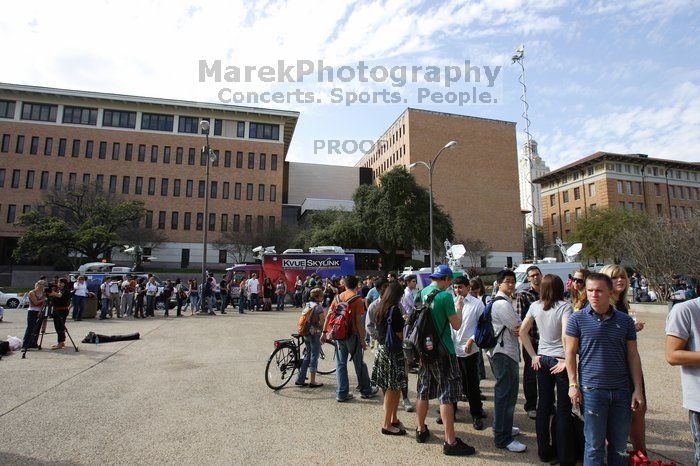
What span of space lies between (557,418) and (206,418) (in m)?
4.11

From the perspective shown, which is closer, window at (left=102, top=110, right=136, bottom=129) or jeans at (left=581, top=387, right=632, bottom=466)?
Result: jeans at (left=581, top=387, right=632, bottom=466)

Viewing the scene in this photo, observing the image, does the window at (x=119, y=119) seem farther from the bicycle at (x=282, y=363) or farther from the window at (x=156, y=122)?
the bicycle at (x=282, y=363)

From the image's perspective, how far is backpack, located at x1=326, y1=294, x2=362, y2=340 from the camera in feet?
19.0

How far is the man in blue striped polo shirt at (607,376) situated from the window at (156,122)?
193 feet

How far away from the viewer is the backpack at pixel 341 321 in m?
5.80

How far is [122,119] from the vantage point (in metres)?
53.2

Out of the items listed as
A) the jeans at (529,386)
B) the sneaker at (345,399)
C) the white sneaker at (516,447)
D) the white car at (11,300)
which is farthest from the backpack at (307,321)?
the white car at (11,300)

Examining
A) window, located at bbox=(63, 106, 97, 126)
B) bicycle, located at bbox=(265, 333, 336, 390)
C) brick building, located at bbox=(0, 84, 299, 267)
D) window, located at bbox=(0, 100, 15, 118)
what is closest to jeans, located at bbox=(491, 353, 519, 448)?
bicycle, located at bbox=(265, 333, 336, 390)

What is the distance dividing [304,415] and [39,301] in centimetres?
795

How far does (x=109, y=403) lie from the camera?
5.85 m

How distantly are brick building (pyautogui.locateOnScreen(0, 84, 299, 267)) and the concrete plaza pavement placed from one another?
4446cm

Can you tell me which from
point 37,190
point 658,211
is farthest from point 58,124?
point 658,211

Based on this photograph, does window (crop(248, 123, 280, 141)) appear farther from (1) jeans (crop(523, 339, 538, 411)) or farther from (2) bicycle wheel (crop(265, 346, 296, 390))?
(1) jeans (crop(523, 339, 538, 411))

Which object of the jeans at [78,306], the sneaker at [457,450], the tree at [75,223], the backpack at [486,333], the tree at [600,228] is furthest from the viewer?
the tree at [600,228]
